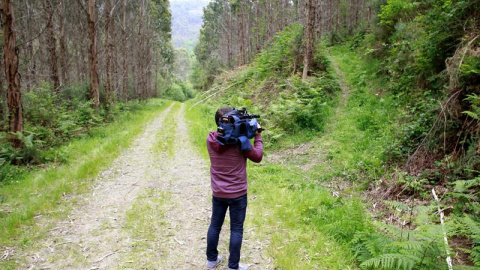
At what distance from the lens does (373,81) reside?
1331 centimetres

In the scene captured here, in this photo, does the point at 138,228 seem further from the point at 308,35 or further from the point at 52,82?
the point at 52,82

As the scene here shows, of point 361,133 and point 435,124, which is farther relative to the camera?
point 361,133

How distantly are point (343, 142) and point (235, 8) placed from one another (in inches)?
1240

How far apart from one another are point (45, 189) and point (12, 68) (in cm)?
415

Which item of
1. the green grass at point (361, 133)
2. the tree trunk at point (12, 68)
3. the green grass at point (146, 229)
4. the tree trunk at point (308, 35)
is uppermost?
the tree trunk at point (308, 35)

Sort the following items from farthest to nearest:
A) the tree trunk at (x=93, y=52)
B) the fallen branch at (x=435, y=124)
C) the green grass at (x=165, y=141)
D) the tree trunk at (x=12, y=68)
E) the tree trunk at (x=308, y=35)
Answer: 1. the tree trunk at (x=93, y=52)
2. the tree trunk at (x=308, y=35)
3. the green grass at (x=165, y=141)
4. the tree trunk at (x=12, y=68)
5. the fallen branch at (x=435, y=124)

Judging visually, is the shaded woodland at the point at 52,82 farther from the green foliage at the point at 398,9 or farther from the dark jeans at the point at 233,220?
the green foliage at the point at 398,9

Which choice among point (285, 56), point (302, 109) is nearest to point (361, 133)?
point (302, 109)

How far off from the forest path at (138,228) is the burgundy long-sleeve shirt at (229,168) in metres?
1.24

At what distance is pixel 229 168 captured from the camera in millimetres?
3477

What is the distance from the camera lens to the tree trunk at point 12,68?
26.2 ft

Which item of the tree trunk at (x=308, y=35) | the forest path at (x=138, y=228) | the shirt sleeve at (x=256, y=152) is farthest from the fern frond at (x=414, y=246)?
the tree trunk at (x=308, y=35)

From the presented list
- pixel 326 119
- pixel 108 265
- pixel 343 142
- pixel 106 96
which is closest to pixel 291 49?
pixel 326 119

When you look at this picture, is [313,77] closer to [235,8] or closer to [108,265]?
[108,265]
